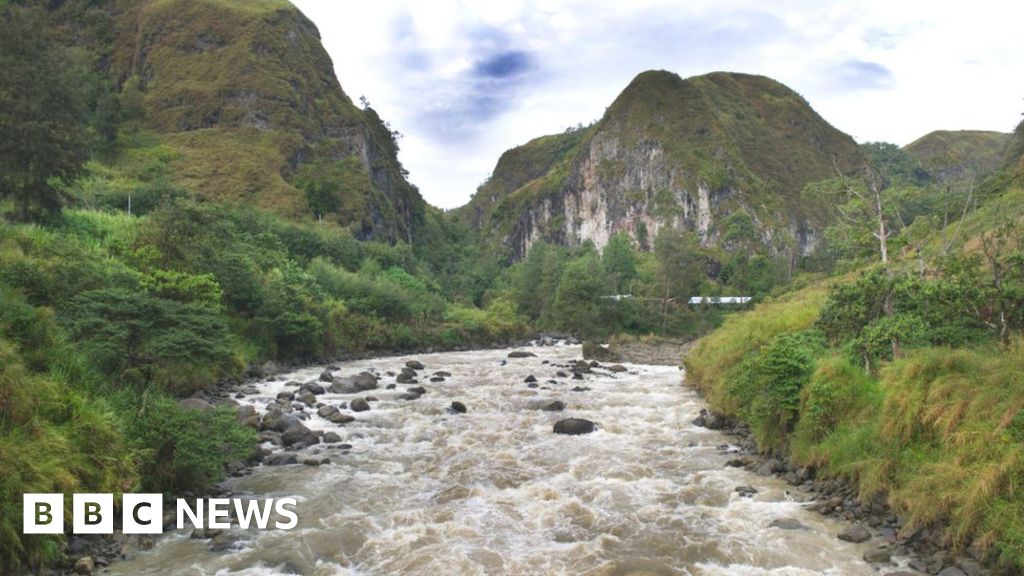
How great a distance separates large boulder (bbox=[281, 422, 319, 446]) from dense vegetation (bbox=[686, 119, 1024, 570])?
13004mm

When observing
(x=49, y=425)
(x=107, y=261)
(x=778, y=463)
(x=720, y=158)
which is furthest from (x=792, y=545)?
(x=720, y=158)

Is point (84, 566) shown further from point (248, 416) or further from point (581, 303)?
point (581, 303)

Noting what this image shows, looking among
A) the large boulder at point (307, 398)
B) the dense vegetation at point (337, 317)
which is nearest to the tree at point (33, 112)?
the dense vegetation at point (337, 317)

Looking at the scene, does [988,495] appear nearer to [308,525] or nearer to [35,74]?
[308,525]

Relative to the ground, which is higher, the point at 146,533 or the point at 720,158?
the point at 720,158

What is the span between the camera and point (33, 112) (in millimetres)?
27016

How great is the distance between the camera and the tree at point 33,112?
26703mm

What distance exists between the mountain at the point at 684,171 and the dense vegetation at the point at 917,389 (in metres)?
116

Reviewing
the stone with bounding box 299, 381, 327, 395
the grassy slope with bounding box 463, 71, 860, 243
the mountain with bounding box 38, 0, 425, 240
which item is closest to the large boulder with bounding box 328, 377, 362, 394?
the stone with bounding box 299, 381, 327, 395

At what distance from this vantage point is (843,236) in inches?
870

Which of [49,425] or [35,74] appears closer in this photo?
[49,425]

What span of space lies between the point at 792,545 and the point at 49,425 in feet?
45.9

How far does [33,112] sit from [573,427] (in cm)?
Answer: 2752

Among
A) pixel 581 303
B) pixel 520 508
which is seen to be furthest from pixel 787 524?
pixel 581 303
